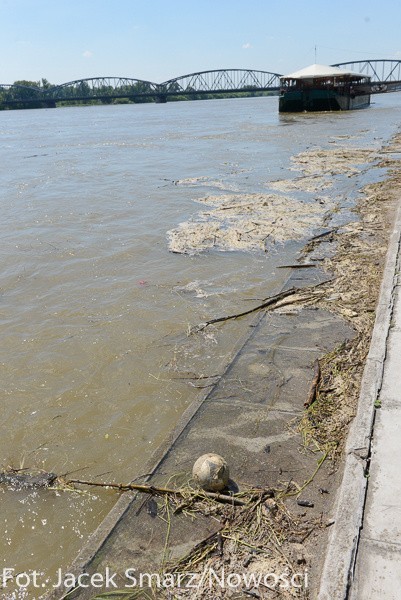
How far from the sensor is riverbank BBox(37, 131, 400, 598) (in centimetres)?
303

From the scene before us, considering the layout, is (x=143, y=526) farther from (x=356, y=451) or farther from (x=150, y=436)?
(x=356, y=451)

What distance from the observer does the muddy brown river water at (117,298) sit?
13.3 ft

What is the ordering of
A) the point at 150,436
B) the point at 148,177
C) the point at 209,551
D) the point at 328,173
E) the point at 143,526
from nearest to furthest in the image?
the point at 209,551, the point at 143,526, the point at 150,436, the point at 328,173, the point at 148,177

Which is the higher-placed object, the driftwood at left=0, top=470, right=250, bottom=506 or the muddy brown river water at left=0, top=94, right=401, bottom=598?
the muddy brown river water at left=0, top=94, right=401, bottom=598

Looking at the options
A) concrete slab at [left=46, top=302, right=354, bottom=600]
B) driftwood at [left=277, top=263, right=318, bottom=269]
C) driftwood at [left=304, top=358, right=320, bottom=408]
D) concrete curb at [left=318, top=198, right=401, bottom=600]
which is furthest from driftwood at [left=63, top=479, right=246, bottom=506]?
driftwood at [left=277, top=263, right=318, bottom=269]

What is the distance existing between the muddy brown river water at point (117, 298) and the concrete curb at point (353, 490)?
5.16 ft

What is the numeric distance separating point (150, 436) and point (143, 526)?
114 cm

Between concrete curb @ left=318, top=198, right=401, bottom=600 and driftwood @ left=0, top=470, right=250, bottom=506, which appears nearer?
concrete curb @ left=318, top=198, right=401, bottom=600

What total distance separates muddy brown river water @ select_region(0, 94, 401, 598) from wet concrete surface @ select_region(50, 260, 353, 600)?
0.91ft

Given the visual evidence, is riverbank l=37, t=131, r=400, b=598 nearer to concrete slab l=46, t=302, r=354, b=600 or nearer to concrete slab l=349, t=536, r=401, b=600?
concrete slab l=46, t=302, r=354, b=600

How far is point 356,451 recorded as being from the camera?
3498 millimetres

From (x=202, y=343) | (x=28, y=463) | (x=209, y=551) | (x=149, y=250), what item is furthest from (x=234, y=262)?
(x=209, y=551)

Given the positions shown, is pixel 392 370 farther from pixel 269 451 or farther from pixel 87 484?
pixel 87 484

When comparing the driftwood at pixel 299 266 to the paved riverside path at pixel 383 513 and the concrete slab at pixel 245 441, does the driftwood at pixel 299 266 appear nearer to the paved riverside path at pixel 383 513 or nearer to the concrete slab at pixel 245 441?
the concrete slab at pixel 245 441
